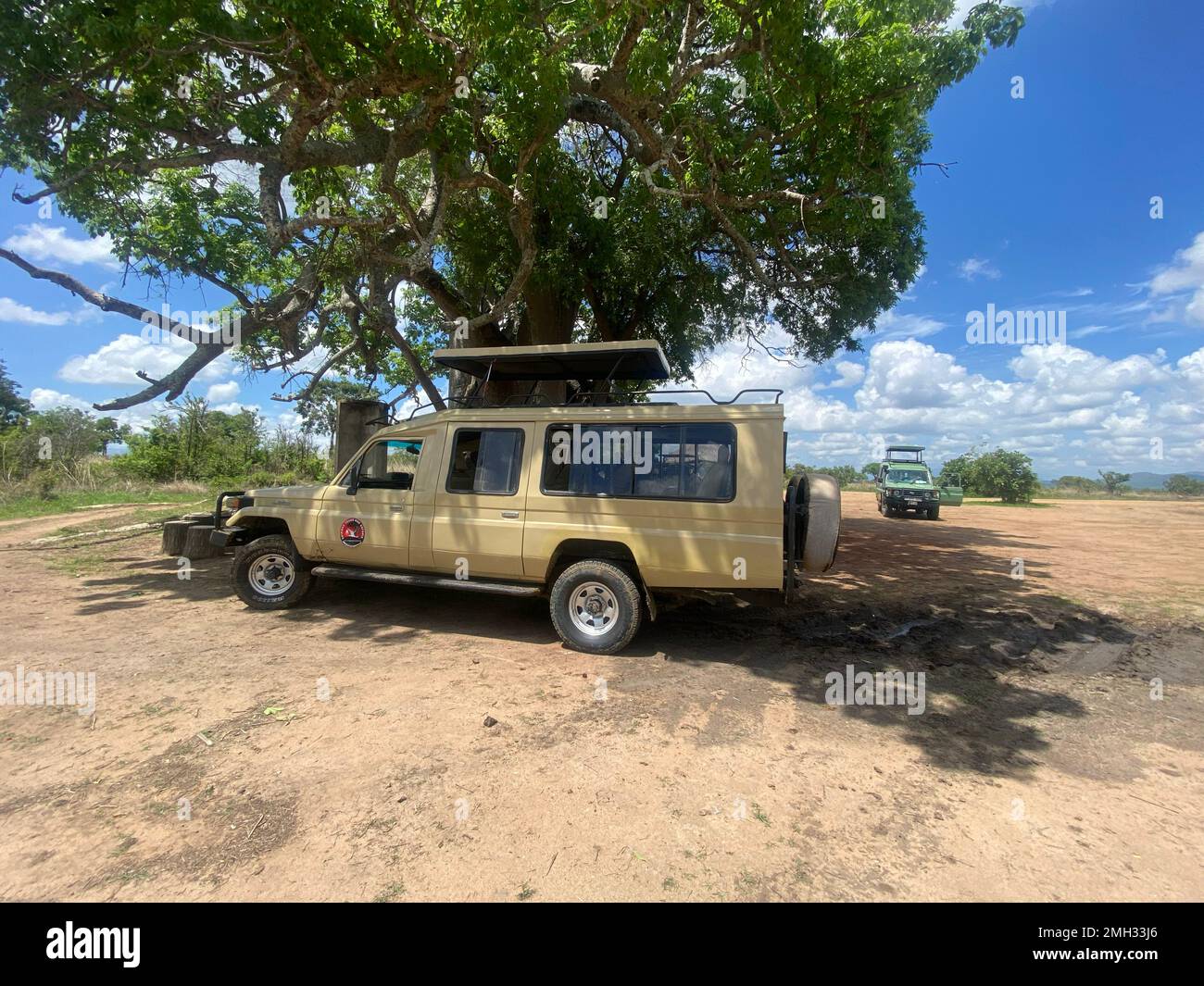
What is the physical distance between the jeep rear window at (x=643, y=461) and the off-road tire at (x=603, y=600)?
0.70m

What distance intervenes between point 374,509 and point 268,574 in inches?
62.6

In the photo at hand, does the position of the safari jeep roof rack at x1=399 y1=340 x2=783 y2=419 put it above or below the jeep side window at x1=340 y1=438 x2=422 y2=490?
above

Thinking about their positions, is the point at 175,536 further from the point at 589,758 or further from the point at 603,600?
the point at 589,758

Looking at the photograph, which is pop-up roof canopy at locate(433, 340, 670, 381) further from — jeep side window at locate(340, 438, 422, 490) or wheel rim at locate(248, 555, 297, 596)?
wheel rim at locate(248, 555, 297, 596)

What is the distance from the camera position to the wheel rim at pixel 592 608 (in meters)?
4.94

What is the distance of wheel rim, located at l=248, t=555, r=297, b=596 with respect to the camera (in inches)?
235

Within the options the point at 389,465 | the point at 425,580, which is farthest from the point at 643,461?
the point at 389,465

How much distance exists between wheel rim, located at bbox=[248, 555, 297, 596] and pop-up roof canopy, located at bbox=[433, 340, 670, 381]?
2799mm

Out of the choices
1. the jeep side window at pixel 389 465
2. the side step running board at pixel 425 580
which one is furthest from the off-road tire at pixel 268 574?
the jeep side window at pixel 389 465

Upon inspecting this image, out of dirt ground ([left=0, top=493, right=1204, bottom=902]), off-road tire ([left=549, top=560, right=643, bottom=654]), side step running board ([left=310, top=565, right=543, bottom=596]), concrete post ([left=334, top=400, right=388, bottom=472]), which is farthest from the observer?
concrete post ([left=334, top=400, right=388, bottom=472])

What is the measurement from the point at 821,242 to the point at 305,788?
11.3 m

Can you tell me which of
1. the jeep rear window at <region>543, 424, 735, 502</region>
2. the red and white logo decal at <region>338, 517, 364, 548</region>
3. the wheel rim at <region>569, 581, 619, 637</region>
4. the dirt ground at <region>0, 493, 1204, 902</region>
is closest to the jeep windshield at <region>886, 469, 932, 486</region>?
the dirt ground at <region>0, 493, 1204, 902</region>
